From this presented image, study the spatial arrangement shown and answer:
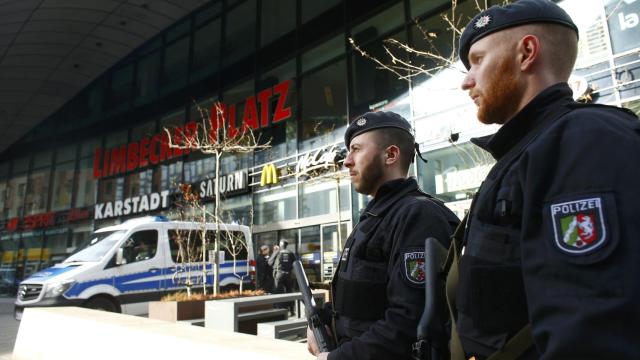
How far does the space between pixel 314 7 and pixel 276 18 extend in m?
1.98

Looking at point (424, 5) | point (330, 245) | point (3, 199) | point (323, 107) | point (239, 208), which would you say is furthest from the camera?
point (3, 199)

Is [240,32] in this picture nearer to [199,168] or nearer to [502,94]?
[199,168]

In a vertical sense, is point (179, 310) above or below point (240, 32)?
below

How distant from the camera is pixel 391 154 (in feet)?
7.06

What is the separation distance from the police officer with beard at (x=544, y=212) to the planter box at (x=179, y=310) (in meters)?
6.07

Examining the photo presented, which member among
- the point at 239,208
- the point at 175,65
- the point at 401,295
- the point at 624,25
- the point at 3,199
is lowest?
the point at 401,295

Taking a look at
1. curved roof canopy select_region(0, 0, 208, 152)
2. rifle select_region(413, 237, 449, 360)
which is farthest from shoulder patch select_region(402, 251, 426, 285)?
curved roof canopy select_region(0, 0, 208, 152)

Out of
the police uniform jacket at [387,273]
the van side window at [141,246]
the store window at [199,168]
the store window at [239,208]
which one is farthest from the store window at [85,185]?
the police uniform jacket at [387,273]

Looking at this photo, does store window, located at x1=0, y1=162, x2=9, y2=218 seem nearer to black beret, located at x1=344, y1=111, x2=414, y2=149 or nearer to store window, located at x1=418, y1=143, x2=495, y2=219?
store window, located at x1=418, y1=143, x2=495, y2=219

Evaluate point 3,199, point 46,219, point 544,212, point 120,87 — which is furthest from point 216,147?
point 3,199

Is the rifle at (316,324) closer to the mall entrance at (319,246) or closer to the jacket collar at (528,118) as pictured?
the jacket collar at (528,118)

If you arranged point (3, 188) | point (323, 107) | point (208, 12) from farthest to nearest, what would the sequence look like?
1. point (3, 188)
2. point (208, 12)
3. point (323, 107)

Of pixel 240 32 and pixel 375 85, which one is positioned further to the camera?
pixel 240 32

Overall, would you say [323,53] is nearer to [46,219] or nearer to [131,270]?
[131,270]
